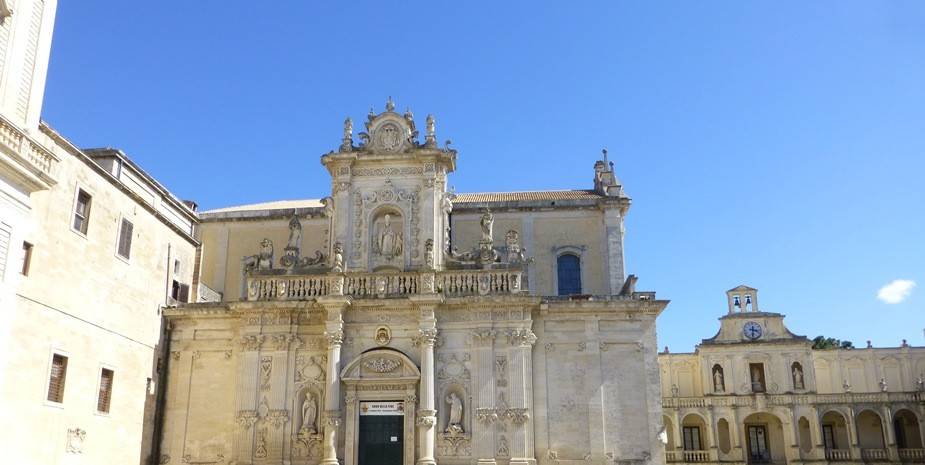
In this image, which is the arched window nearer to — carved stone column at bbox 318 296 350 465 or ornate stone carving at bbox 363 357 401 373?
ornate stone carving at bbox 363 357 401 373

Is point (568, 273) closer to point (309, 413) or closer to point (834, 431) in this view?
point (309, 413)

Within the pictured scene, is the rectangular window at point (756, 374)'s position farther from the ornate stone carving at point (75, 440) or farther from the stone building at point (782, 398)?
the ornate stone carving at point (75, 440)

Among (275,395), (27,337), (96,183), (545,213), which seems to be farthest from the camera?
(545,213)

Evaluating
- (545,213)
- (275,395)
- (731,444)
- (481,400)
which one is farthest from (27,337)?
(731,444)

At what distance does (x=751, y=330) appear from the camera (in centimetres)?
4747

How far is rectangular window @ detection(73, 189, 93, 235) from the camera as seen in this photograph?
21.1 m

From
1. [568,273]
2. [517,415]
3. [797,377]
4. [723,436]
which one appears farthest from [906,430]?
[517,415]

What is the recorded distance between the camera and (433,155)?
84.9 ft

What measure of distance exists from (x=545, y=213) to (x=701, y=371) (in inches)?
901

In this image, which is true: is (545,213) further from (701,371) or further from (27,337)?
(701,371)

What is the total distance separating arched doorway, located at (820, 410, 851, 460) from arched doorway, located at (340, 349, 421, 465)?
3221cm

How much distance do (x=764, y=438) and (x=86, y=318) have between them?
130 ft

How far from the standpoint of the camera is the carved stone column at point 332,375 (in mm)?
22938

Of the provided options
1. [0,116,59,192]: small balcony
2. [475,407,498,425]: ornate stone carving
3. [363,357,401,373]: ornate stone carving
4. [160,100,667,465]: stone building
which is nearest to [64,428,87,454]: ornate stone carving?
[160,100,667,465]: stone building
